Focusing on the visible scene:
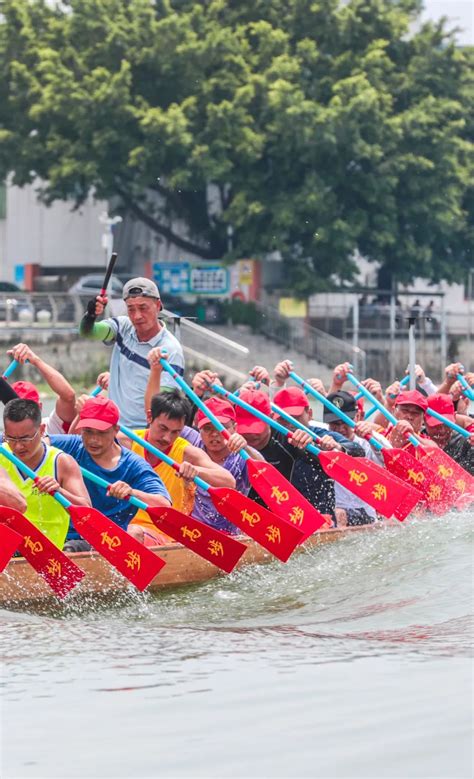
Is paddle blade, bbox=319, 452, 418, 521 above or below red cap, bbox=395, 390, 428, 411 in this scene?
below

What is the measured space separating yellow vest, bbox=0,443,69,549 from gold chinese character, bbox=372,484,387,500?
2.59 m

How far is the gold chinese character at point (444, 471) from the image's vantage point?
10.8 m

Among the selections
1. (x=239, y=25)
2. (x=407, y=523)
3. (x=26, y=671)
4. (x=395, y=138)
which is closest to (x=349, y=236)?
(x=395, y=138)

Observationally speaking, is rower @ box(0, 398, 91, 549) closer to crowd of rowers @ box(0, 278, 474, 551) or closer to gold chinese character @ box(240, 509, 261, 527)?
crowd of rowers @ box(0, 278, 474, 551)

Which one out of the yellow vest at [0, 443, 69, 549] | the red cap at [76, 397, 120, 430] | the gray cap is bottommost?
the yellow vest at [0, 443, 69, 549]

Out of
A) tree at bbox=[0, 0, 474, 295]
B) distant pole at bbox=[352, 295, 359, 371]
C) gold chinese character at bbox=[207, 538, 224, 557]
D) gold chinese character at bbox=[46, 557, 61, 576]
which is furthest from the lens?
distant pole at bbox=[352, 295, 359, 371]

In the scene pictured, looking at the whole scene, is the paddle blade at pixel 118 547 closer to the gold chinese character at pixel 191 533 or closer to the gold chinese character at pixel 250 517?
the gold chinese character at pixel 191 533

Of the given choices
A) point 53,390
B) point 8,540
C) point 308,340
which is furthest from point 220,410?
point 308,340

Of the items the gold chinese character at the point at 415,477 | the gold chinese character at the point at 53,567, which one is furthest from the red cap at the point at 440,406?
the gold chinese character at the point at 53,567

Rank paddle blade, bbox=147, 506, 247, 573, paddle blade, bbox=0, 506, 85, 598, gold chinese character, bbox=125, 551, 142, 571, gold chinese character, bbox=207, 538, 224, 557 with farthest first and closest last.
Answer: gold chinese character, bbox=207, 538, 224, 557 < paddle blade, bbox=147, 506, 247, 573 < gold chinese character, bbox=125, 551, 142, 571 < paddle blade, bbox=0, 506, 85, 598

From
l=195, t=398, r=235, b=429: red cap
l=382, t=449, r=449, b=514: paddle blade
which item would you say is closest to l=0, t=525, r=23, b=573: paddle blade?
l=195, t=398, r=235, b=429: red cap

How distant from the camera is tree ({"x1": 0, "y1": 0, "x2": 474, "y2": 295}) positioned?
1261 inches

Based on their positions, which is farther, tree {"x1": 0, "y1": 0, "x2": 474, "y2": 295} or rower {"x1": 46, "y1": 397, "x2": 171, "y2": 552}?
tree {"x1": 0, "y1": 0, "x2": 474, "y2": 295}

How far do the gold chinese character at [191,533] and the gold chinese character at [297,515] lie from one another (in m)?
0.90
